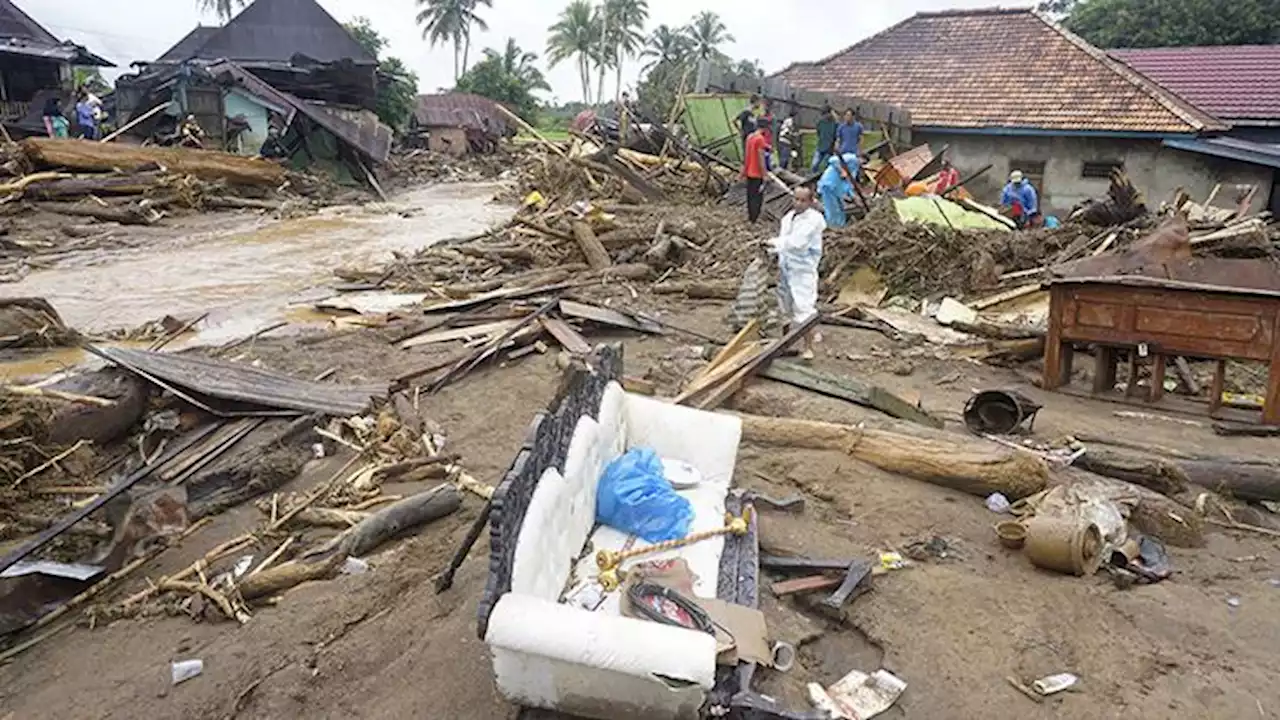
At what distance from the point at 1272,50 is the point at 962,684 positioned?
25.1m

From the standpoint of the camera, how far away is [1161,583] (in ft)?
15.4

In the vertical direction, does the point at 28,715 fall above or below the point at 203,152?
below

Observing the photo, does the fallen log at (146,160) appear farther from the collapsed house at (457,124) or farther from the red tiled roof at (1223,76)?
the red tiled roof at (1223,76)

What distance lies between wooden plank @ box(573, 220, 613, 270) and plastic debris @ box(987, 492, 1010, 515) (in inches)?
308

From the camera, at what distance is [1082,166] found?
19672mm

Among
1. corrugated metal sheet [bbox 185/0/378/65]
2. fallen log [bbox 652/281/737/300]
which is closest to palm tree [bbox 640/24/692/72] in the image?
corrugated metal sheet [bbox 185/0/378/65]

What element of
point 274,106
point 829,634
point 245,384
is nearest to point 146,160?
point 274,106

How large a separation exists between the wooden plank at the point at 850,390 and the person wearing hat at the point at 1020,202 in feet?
29.5

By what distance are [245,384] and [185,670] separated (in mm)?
3344

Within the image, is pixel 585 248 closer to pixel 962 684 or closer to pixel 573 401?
pixel 573 401

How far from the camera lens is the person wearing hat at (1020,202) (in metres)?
15.0

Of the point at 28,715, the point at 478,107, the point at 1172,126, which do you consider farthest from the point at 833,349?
the point at 478,107

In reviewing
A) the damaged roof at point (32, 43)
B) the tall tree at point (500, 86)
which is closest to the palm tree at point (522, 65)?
the tall tree at point (500, 86)

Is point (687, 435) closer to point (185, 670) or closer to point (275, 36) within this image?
point (185, 670)
